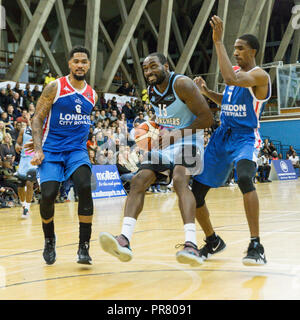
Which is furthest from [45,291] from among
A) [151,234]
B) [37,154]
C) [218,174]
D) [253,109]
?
[151,234]

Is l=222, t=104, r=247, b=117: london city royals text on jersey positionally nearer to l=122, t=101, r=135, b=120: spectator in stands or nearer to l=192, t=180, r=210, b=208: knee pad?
l=192, t=180, r=210, b=208: knee pad

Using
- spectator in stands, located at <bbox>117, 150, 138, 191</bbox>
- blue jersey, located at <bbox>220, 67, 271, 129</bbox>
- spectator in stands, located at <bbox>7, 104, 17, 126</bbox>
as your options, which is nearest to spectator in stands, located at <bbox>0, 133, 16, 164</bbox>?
spectator in stands, located at <bbox>7, 104, 17, 126</bbox>

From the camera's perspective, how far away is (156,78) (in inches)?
186

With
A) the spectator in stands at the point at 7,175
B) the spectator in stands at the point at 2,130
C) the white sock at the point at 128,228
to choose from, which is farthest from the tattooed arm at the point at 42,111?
the spectator in stands at the point at 2,130

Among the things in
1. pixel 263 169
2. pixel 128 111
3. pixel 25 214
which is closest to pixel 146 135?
pixel 25 214

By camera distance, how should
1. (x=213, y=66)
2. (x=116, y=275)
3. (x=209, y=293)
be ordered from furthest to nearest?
(x=213, y=66) < (x=116, y=275) < (x=209, y=293)

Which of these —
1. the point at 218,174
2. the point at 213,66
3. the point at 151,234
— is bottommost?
the point at 151,234

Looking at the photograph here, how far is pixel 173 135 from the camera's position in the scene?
479cm

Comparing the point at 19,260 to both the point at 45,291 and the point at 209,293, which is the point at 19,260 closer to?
the point at 45,291

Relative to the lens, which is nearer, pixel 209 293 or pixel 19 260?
pixel 209 293

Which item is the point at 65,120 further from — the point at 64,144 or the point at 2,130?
the point at 2,130

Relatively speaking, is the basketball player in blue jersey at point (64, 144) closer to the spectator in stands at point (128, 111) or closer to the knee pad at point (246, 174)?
the knee pad at point (246, 174)

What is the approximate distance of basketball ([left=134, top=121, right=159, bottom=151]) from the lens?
5.10m
